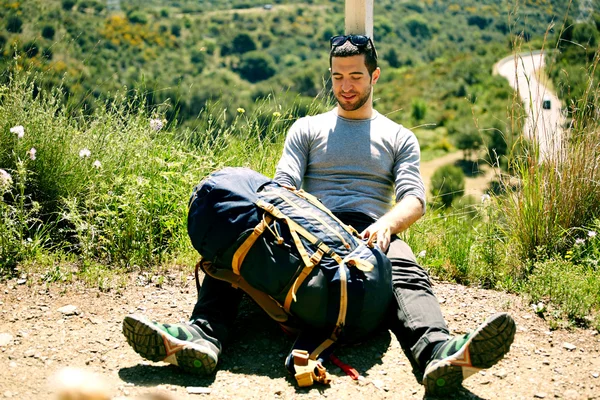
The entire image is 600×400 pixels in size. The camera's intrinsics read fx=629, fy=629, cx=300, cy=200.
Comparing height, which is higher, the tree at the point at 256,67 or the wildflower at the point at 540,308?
the wildflower at the point at 540,308

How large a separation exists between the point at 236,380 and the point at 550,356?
4.69 ft

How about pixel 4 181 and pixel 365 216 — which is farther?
pixel 4 181

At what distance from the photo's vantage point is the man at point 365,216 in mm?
2428

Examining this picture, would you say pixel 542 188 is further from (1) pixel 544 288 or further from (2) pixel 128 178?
(2) pixel 128 178

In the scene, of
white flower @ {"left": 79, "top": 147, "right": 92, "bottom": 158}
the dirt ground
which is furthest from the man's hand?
white flower @ {"left": 79, "top": 147, "right": 92, "bottom": 158}

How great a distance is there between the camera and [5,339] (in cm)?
287

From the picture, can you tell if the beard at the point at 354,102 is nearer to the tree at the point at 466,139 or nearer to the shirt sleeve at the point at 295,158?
the shirt sleeve at the point at 295,158

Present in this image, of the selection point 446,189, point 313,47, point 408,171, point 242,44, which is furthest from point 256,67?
point 408,171

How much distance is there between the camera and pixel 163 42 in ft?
144

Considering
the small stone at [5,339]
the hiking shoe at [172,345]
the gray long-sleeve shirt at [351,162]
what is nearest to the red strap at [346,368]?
the hiking shoe at [172,345]

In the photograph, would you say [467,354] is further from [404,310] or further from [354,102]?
[354,102]

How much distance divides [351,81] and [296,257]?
1178 mm

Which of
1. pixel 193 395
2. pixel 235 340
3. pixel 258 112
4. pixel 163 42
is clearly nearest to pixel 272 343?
pixel 235 340

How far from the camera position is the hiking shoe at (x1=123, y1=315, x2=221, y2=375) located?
2467 mm
